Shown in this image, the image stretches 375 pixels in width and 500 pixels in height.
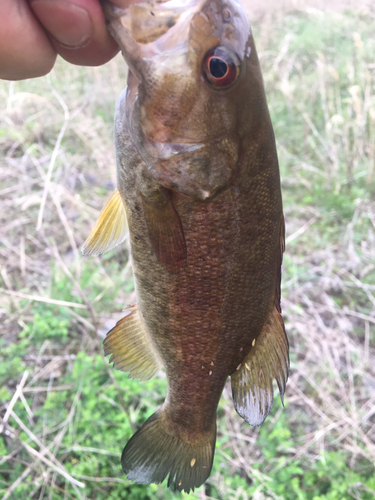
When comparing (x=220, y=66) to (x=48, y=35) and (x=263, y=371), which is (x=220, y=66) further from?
(x=263, y=371)

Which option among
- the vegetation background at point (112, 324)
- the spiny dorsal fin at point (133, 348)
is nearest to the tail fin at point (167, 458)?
the spiny dorsal fin at point (133, 348)

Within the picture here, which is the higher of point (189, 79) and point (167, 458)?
point (189, 79)

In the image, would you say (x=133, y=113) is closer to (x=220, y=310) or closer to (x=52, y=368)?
(x=220, y=310)

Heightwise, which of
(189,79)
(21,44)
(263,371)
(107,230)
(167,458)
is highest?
(21,44)

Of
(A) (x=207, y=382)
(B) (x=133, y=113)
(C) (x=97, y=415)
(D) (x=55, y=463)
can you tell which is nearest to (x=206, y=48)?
(B) (x=133, y=113)

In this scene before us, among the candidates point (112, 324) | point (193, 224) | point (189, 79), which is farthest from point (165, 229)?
point (112, 324)

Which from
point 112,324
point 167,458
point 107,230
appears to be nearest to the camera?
point 107,230

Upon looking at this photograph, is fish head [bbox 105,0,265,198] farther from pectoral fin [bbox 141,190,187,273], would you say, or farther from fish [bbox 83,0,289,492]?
pectoral fin [bbox 141,190,187,273]
